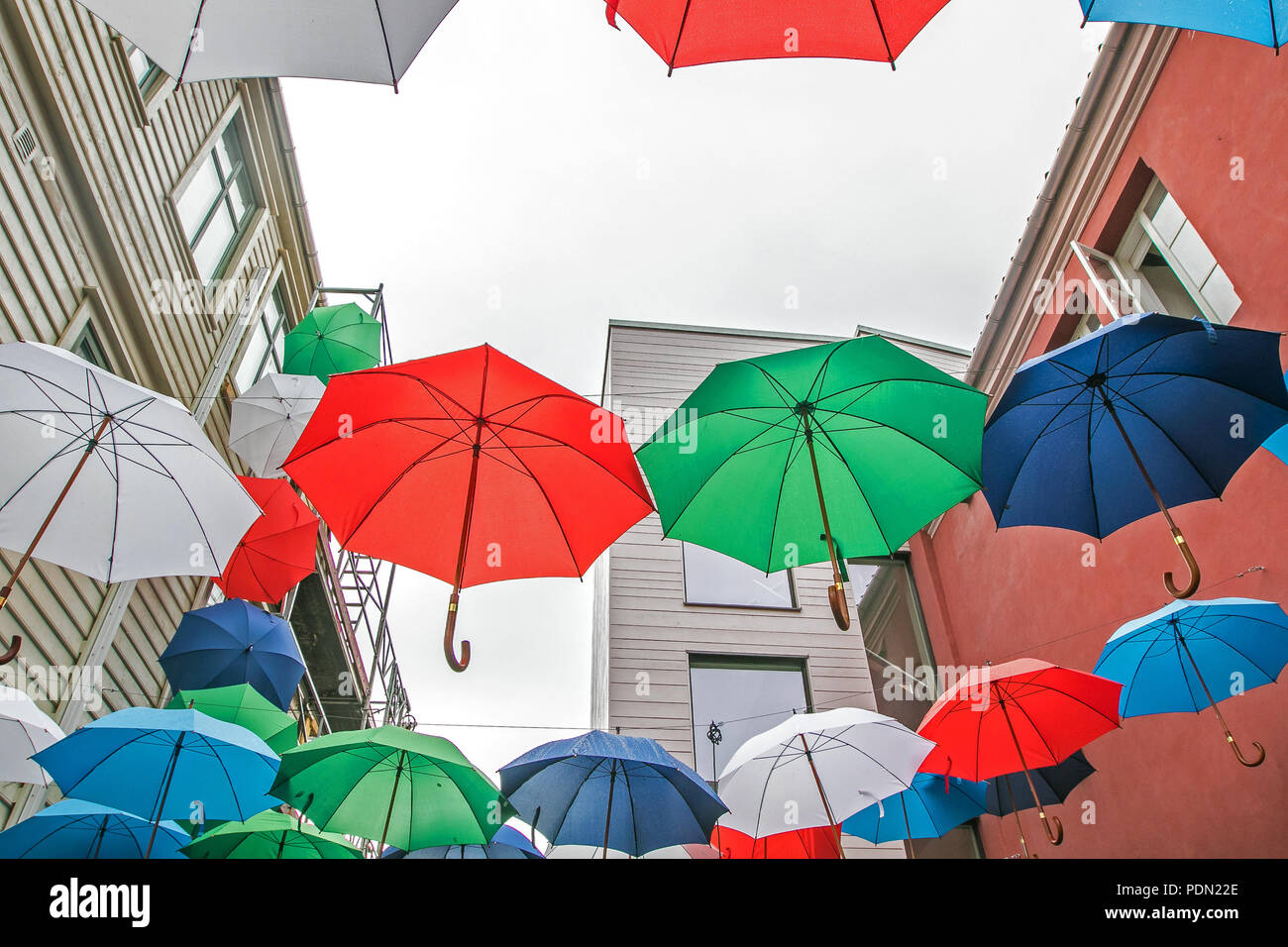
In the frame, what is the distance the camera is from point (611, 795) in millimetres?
6289

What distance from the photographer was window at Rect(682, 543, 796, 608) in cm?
1153

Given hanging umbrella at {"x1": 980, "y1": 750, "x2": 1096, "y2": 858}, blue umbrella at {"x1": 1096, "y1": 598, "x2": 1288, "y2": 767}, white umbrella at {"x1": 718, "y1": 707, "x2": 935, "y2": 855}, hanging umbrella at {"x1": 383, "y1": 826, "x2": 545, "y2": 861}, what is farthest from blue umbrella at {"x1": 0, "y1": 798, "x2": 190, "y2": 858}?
blue umbrella at {"x1": 1096, "y1": 598, "x2": 1288, "y2": 767}

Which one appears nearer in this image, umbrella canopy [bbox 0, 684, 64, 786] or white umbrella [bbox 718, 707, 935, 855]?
umbrella canopy [bbox 0, 684, 64, 786]

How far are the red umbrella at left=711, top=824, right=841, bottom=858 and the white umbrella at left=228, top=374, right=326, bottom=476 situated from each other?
6208 millimetres

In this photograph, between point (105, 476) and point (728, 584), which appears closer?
point (105, 476)

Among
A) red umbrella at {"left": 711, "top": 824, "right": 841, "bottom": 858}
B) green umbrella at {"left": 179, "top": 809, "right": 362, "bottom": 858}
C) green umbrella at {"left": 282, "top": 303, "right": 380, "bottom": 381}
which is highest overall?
green umbrella at {"left": 282, "top": 303, "right": 380, "bottom": 381}

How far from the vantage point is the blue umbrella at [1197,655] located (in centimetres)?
488

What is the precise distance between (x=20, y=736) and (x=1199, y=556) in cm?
850

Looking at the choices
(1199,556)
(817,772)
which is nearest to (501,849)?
(817,772)

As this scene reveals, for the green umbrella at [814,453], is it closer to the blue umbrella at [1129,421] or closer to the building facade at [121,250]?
the blue umbrella at [1129,421]

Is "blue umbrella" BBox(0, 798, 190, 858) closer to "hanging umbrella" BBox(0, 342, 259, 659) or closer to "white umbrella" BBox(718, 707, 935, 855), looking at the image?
"hanging umbrella" BBox(0, 342, 259, 659)

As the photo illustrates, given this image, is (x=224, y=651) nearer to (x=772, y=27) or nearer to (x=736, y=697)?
(x=736, y=697)

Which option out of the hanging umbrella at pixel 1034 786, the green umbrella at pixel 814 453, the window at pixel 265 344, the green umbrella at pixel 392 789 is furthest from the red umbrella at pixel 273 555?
the hanging umbrella at pixel 1034 786

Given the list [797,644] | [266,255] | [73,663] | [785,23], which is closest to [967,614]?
[797,644]
